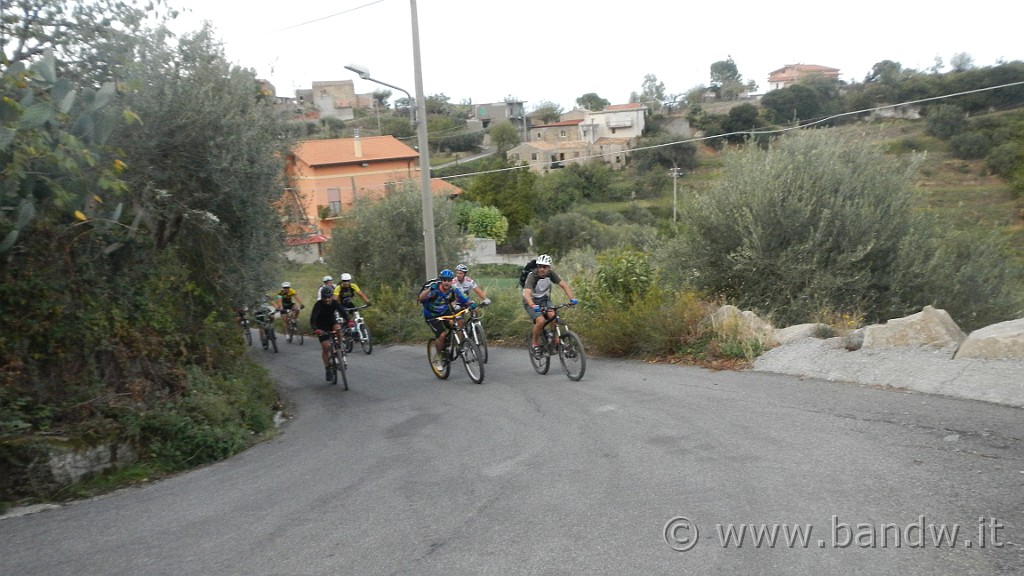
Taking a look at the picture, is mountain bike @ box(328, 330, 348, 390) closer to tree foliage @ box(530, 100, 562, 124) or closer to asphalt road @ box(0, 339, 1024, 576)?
asphalt road @ box(0, 339, 1024, 576)

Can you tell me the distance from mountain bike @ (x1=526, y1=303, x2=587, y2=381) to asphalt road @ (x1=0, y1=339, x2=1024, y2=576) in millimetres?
2107

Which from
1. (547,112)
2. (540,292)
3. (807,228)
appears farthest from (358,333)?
(547,112)

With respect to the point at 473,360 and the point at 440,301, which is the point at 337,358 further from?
the point at 473,360

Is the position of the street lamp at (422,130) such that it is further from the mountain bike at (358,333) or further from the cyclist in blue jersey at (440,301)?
the cyclist in blue jersey at (440,301)

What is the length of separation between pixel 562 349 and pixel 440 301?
257 cm

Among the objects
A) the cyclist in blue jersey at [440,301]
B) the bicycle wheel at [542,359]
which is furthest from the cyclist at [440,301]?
the bicycle wheel at [542,359]

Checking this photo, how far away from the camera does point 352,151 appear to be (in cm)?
5134

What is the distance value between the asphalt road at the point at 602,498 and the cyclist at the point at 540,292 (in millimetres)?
2773

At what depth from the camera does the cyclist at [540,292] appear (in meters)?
13.0

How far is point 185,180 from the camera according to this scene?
39.6ft

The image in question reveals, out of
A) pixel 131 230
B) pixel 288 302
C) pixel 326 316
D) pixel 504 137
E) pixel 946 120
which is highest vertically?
pixel 504 137

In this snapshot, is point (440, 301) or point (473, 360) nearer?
point (473, 360)

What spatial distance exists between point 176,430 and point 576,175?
64.7m

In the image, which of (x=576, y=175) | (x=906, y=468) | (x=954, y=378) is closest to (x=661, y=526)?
(x=906, y=468)
